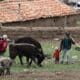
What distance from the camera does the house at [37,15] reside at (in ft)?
132

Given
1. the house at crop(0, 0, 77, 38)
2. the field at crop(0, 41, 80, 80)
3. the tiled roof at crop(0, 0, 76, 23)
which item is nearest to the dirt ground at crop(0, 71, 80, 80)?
the field at crop(0, 41, 80, 80)

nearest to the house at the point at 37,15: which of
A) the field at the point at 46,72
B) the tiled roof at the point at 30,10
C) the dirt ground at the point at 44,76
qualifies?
the tiled roof at the point at 30,10

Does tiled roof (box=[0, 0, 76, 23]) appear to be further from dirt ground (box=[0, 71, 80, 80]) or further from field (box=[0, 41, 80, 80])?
dirt ground (box=[0, 71, 80, 80])

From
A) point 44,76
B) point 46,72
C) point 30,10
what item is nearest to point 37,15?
point 30,10

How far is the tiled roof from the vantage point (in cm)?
4203

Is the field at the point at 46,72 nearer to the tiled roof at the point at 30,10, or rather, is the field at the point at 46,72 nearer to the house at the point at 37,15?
the house at the point at 37,15

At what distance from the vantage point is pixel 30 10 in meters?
43.6

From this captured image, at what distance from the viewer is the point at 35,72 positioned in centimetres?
2203

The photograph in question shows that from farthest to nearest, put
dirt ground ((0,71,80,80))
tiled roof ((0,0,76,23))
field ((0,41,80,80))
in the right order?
1. tiled roof ((0,0,76,23))
2. field ((0,41,80,80))
3. dirt ground ((0,71,80,80))

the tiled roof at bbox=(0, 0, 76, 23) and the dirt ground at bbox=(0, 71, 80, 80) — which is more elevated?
the dirt ground at bbox=(0, 71, 80, 80)

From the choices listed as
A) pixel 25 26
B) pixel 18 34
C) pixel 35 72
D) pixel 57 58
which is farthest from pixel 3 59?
pixel 25 26

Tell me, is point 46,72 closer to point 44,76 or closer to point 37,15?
point 44,76

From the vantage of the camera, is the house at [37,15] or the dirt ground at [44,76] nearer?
the dirt ground at [44,76]

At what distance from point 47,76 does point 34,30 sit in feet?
56.9
